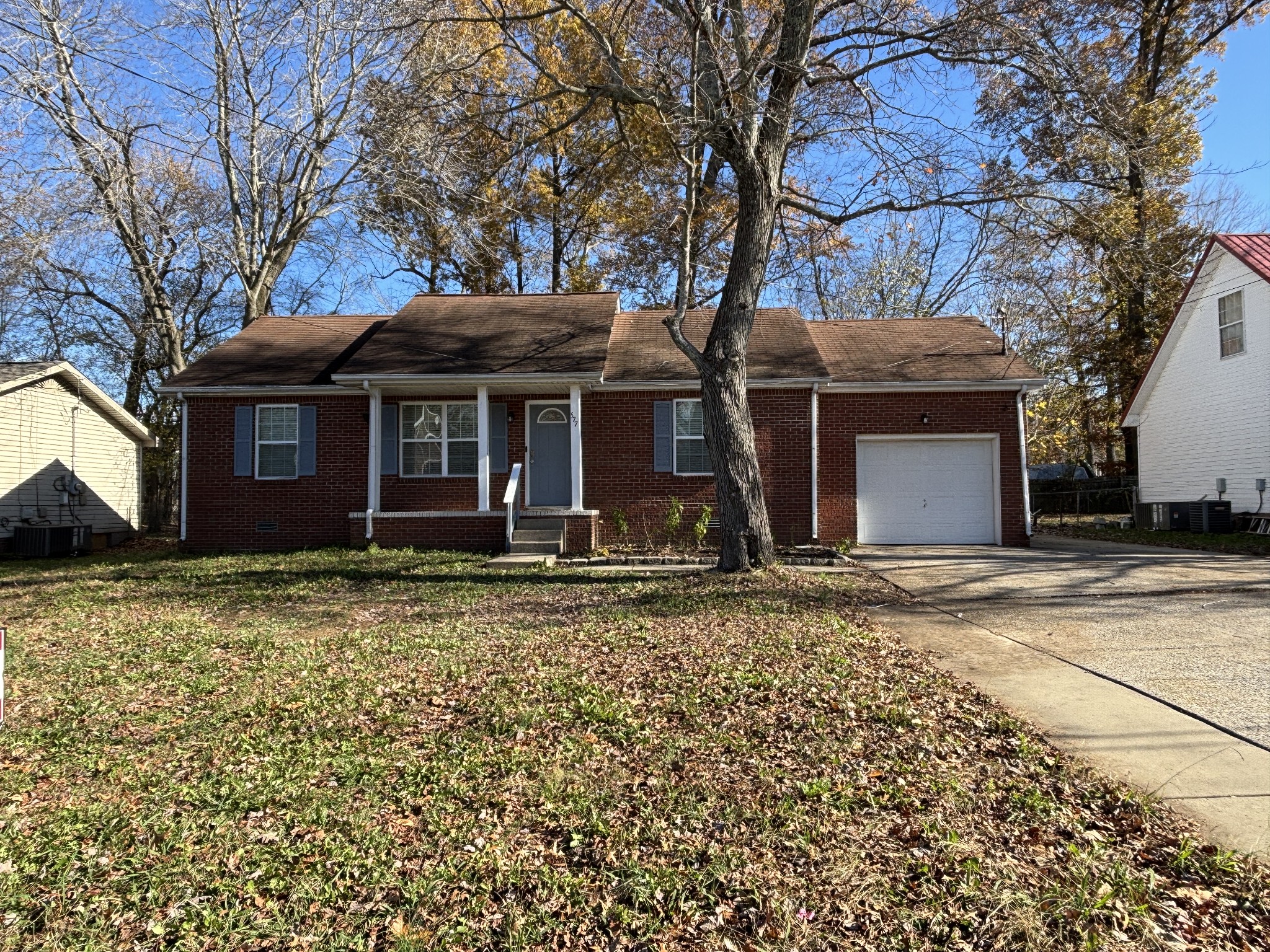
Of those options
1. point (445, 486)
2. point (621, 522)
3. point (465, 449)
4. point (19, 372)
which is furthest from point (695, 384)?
point (19, 372)

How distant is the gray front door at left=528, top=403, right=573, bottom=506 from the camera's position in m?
14.6

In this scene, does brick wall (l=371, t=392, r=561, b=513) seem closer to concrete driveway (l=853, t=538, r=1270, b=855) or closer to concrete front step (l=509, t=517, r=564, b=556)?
concrete front step (l=509, t=517, r=564, b=556)

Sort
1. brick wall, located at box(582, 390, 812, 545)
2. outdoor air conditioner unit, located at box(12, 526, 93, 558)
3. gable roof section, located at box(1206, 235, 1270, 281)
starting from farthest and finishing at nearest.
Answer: outdoor air conditioner unit, located at box(12, 526, 93, 558) → gable roof section, located at box(1206, 235, 1270, 281) → brick wall, located at box(582, 390, 812, 545)

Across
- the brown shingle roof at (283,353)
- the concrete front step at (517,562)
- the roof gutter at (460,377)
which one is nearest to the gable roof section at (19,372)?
the brown shingle roof at (283,353)

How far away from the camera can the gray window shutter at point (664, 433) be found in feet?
47.1

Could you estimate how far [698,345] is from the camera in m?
15.4

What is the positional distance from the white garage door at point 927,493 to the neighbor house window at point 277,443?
10629 mm

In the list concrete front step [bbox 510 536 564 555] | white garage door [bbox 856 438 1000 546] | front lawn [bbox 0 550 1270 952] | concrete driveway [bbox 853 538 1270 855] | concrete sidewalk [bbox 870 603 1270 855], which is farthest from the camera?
white garage door [bbox 856 438 1000 546]

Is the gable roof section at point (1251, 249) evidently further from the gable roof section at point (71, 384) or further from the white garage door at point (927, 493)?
the gable roof section at point (71, 384)

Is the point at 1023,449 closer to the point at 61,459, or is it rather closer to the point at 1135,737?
the point at 1135,737

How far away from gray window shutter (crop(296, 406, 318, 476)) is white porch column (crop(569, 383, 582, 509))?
497 cm

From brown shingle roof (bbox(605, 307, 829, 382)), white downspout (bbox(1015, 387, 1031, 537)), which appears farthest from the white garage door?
brown shingle roof (bbox(605, 307, 829, 382))

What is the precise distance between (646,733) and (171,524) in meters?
27.0

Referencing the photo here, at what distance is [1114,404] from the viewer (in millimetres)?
24828
